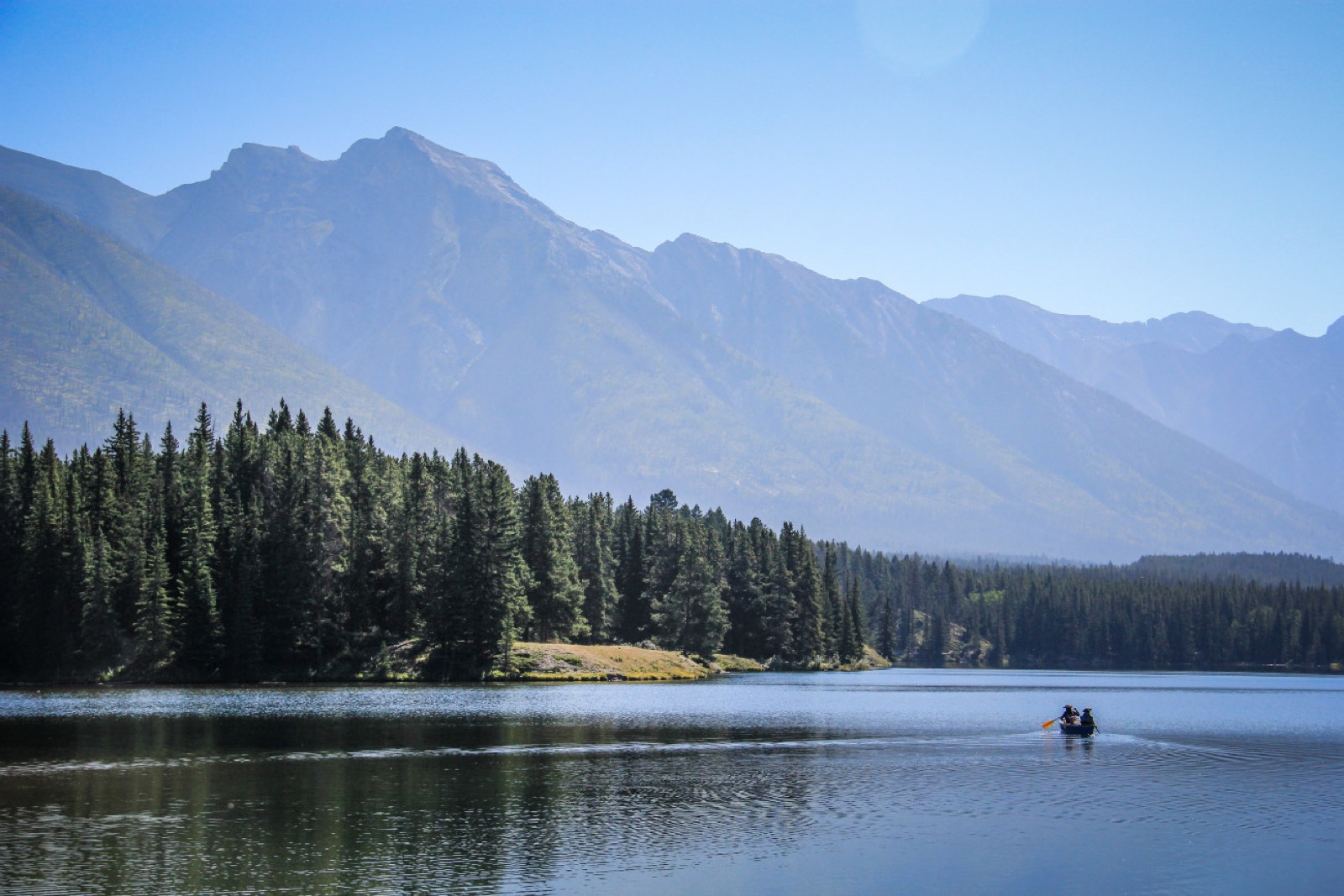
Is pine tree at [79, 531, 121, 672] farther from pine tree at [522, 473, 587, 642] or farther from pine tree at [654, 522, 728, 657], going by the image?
pine tree at [654, 522, 728, 657]

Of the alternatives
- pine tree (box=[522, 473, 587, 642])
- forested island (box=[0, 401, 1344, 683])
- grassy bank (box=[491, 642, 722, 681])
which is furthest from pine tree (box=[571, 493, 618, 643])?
grassy bank (box=[491, 642, 722, 681])

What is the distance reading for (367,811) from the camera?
5041cm

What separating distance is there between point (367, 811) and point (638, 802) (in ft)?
37.2

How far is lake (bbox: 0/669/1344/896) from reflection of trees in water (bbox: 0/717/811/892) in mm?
169

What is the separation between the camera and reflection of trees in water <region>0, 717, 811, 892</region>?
1577 inches

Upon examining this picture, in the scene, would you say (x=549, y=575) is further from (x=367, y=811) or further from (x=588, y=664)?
(x=367, y=811)

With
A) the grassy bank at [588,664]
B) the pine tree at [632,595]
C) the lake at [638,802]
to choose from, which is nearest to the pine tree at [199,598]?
the lake at [638,802]

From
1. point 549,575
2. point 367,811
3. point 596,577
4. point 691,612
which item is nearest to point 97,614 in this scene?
point 549,575

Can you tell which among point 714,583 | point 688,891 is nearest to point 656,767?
point 688,891

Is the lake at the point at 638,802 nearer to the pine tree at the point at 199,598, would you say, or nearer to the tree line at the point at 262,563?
the pine tree at the point at 199,598

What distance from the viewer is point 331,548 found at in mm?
138750

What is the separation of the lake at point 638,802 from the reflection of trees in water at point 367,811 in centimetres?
17

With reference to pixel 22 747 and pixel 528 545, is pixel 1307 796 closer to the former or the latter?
pixel 22 747

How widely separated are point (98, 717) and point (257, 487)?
203 ft
